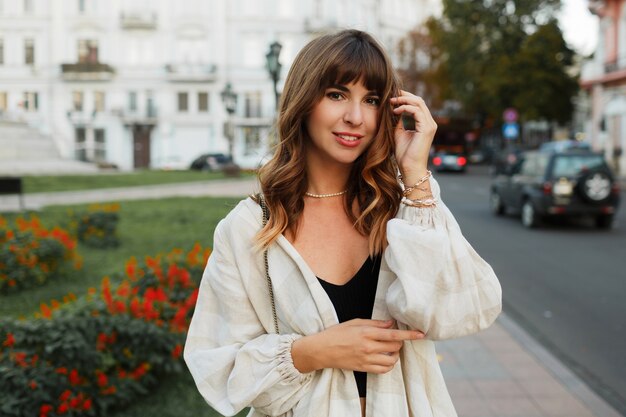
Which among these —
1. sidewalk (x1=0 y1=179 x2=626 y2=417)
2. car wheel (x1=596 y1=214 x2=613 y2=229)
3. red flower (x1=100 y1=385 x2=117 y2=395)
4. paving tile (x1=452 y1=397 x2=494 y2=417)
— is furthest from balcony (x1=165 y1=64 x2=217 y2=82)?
red flower (x1=100 y1=385 x2=117 y2=395)

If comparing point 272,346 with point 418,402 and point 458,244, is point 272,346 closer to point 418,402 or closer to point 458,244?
point 418,402

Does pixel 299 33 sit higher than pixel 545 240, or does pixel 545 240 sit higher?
pixel 299 33

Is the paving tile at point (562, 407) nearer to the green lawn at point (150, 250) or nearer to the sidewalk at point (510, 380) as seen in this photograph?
the sidewalk at point (510, 380)

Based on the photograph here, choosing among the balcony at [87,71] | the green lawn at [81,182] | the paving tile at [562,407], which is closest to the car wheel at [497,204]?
the green lawn at [81,182]

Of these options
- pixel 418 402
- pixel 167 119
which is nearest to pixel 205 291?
pixel 418 402

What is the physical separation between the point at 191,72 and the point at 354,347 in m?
53.2

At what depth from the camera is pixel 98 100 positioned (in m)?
53.7

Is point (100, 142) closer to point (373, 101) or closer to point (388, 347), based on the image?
point (373, 101)

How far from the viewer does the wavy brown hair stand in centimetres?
188

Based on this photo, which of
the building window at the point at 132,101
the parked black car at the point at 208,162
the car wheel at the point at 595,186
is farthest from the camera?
the building window at the point at 132,101

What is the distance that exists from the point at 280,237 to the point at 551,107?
4379cm

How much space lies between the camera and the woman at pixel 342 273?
1.75 metres

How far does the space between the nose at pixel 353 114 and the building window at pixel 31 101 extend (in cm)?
5565

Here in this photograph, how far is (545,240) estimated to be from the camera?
43.2 feet
